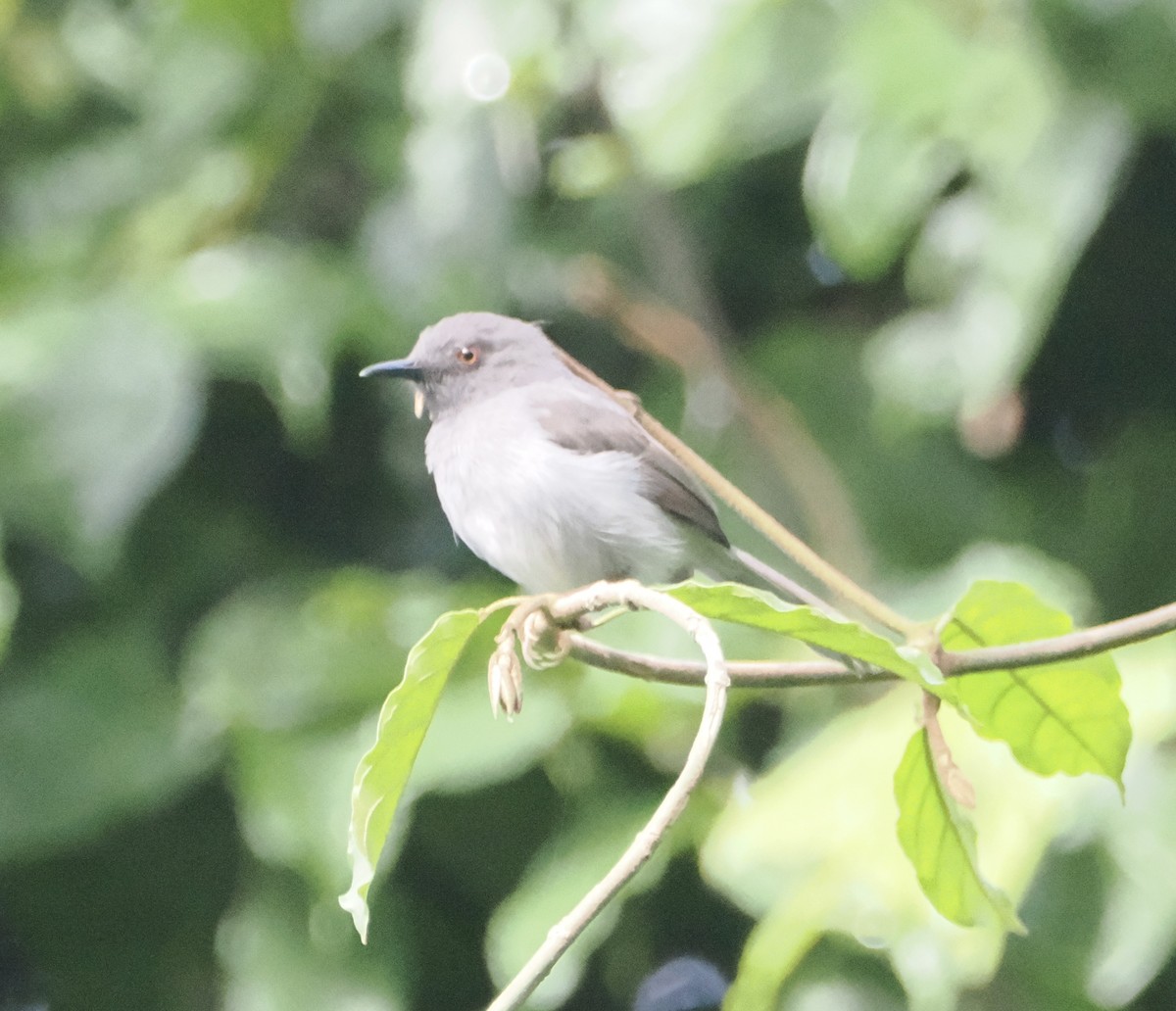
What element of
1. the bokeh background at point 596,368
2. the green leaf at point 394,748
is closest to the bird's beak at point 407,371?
the bokeh background at point 596,368

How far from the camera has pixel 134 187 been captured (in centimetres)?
297

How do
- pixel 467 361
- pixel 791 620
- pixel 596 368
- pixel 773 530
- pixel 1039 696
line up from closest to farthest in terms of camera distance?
1. pixel 791 620
2. pixel 773 530
3. pixel 1039 696
4. pixel 467 361
5. pixel 596 368

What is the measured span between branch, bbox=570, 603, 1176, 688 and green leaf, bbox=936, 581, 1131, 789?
18 centimetres

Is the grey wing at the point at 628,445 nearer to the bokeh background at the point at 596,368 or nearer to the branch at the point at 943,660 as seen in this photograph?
the bokeh background at the point at 596,368

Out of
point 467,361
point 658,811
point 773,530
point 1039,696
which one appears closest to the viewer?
point 658,811

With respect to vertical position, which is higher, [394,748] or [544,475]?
[394,748]

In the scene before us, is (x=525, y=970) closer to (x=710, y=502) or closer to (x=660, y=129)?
(x=710, y=502)

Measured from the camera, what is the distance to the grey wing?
2.19 metres

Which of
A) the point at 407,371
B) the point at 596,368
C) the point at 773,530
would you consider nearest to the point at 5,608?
the point at 407,371

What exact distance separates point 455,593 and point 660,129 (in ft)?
2.38

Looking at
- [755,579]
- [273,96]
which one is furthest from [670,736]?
[273,96]

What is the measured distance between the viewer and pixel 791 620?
49.1 inches

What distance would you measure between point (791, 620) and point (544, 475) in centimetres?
85

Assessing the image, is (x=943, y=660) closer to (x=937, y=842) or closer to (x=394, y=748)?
(x=937, y=842)
